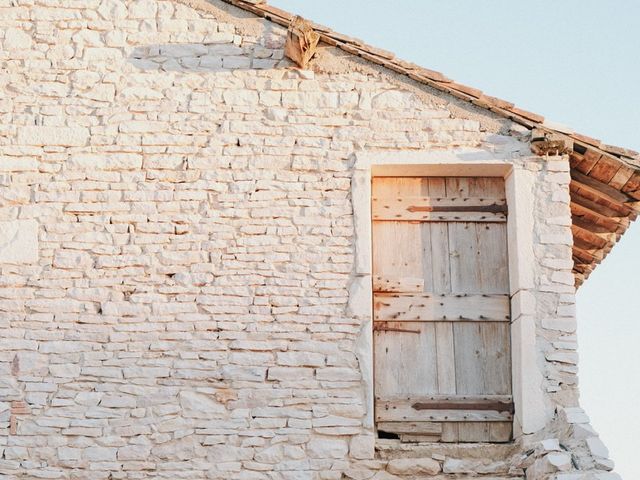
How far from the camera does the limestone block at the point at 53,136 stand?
8406 millimetres

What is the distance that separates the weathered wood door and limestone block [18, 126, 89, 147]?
2.40 m

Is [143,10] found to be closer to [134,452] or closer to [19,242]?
[19,242]

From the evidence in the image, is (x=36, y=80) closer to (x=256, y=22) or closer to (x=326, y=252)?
(x=256, y=22)

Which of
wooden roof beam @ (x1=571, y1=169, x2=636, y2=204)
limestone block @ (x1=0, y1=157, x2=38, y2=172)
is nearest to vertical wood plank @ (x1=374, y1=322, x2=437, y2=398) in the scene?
wooden roof beam @ (x1=571, y1=169, x2=636, y2=204)

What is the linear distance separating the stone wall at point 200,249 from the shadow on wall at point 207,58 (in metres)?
0.02

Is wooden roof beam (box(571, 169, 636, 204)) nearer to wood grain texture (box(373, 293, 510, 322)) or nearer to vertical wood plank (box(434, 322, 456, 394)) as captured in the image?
wood grain texture (box(373, 293, 510, 322))

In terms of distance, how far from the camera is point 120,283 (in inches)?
320

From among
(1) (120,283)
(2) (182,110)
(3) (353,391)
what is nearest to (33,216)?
(1) (120,283)

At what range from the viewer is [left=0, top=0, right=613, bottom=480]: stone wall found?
7809 millimetres

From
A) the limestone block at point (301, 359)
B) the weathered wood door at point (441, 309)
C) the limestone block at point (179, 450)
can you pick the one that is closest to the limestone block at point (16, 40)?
the weathered wood door at point (441, 309)

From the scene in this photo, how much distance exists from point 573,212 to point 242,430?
3.37 m

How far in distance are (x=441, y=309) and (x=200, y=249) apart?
6.41 ft

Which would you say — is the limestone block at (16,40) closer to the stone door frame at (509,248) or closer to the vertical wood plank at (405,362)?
the stone door frame at (509,248)

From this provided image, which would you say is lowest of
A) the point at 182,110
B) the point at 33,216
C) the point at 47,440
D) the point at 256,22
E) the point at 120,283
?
the point at 47,440
